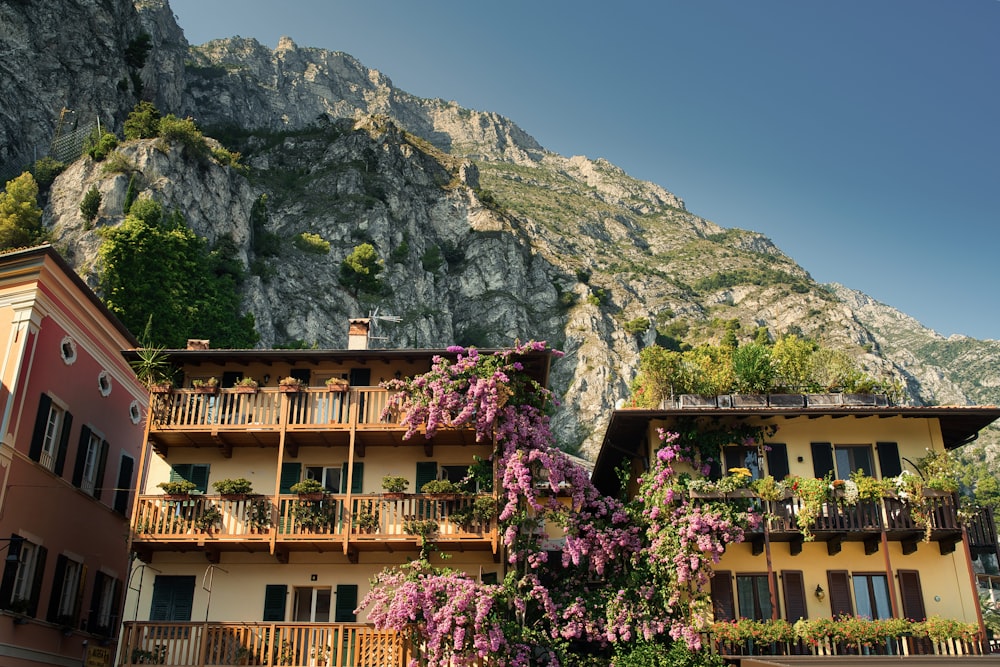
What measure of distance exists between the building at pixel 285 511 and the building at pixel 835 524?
5.40m

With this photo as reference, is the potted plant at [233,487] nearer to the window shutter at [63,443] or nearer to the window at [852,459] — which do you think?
the window shutter at [63,443]

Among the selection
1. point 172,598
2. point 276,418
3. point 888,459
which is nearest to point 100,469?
point 172,598

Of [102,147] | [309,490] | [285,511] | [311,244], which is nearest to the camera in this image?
[309,490]

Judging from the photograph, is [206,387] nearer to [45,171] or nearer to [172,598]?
[172,598]

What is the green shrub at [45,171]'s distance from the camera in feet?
219

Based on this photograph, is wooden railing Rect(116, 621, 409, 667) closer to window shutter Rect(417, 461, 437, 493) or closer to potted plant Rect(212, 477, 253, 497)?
potted plant Rect(212, 477, 253, 497)

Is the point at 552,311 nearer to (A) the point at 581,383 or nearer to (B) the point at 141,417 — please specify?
(A) the point at 581,383

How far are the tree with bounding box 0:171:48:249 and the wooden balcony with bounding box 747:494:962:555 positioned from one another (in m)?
50.8

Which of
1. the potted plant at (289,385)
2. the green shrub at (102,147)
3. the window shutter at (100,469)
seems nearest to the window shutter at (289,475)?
the potted plant at (289,385)

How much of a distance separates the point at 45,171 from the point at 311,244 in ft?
85.1

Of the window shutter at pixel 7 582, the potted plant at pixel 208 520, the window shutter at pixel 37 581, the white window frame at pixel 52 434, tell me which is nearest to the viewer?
the window shutter at pixel 7 582

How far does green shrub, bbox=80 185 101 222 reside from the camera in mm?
60062

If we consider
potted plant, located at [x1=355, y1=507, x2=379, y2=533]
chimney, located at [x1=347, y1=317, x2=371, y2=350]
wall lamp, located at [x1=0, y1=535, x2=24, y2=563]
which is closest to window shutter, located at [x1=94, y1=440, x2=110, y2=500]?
wall lamp, located at [x1=0, y1=535, x2=24, y2=563]

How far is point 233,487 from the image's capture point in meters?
21.4
